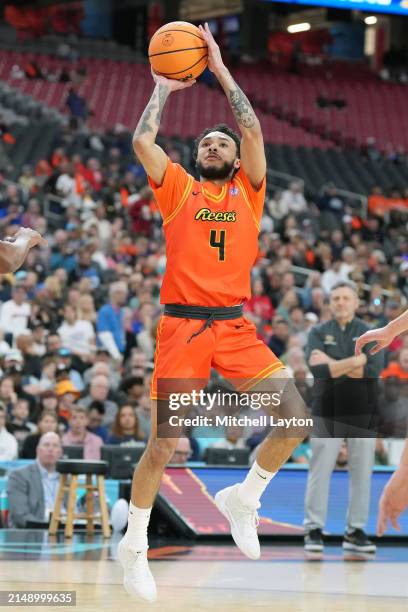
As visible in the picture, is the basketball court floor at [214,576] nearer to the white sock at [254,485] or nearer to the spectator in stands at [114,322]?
the white sock at [254,485]

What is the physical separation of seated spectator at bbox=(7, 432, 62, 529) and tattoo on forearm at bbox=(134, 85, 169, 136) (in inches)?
198

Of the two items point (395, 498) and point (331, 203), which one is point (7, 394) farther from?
Answer: point (331, 203)

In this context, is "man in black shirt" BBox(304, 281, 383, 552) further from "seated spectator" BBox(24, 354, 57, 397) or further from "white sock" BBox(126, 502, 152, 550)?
"seated spectator" BBox(24, 354, 57, 397)

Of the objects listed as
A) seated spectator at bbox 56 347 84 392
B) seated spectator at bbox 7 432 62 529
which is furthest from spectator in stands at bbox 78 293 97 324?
seated spectator at bbox 7 432 62 529

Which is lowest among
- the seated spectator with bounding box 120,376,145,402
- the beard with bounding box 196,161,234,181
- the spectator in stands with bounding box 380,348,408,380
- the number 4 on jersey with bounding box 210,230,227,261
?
the seated spectator with bounding box 120,376,145,402

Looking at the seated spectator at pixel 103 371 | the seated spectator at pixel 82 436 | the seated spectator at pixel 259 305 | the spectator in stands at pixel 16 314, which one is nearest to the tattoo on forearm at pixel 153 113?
the seated spectator at pixel 82 436

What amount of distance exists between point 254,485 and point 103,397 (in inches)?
253

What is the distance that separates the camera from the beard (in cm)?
714

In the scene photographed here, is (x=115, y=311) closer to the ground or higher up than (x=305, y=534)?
higher up

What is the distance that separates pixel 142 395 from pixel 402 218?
550 inches

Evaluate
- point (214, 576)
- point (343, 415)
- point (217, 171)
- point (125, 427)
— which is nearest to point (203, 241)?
point (217, 171)

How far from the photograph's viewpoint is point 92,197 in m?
21.3

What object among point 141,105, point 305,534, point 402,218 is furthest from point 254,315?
point 141,105

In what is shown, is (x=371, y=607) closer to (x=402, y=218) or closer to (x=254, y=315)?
(x=254, y=315)
